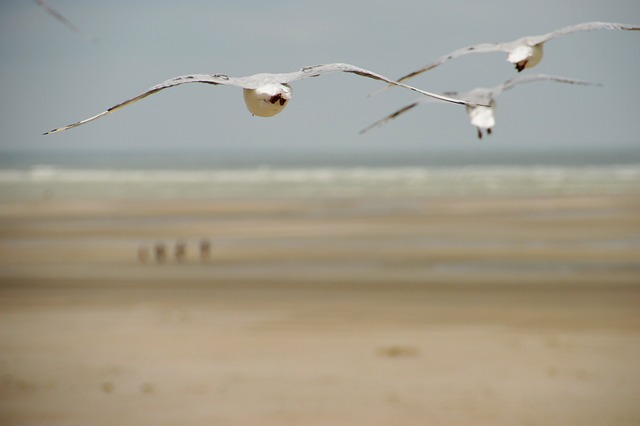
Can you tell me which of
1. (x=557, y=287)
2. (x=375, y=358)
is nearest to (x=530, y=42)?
(x=375, y=358)

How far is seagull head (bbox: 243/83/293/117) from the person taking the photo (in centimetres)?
362

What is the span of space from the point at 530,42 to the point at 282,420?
1252 cm

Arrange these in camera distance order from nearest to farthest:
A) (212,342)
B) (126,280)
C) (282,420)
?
1. (282,420)
2. (212,342)
3. (126,280)

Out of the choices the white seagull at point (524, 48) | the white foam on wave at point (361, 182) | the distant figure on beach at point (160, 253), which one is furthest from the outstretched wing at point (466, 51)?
the white foam on wave at point (361, 182)

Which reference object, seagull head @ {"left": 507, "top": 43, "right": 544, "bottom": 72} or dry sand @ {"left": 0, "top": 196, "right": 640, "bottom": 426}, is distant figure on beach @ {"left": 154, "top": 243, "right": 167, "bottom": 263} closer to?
dry sand @ {"left": 0, "top": 196, "right": 640, "bottom": 426}

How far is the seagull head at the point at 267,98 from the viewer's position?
3619 millimetres

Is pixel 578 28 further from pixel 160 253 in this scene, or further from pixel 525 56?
pixel 160 253

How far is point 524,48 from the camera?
13.0 ft

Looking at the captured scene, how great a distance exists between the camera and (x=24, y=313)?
75.4 feet

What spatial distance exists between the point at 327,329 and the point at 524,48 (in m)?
17.3

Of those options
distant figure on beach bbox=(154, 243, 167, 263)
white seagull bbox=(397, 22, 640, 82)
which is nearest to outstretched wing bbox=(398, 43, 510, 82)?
white seagull bbox=(397, 22, 640, 82)

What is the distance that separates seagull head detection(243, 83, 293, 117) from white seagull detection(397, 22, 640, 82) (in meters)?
0.62

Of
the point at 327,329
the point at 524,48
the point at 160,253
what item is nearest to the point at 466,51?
the point at 524,48

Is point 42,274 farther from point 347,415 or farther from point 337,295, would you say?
point 347,415
